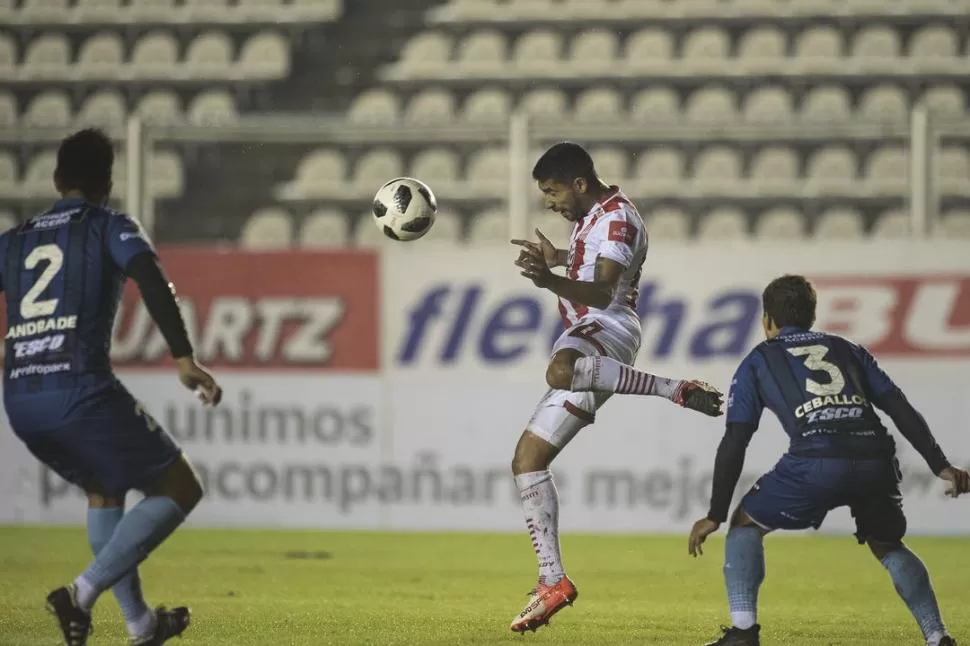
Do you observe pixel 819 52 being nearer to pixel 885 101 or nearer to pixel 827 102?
pixel 827 102

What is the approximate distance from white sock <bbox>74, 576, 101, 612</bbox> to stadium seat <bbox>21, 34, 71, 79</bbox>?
11.4 m

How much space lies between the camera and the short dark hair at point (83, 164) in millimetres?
5703

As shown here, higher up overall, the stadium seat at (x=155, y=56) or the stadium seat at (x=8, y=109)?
the stadium seat at (x=155, y=56)

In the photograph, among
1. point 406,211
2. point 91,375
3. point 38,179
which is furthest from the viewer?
point 38,179

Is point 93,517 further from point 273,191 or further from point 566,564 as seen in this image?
point 273,191

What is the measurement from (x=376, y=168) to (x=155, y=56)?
145 inches

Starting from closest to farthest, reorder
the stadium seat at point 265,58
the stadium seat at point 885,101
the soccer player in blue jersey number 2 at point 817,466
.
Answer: the soccer player in blue jersey number 2 at point 817,466 < the stadium seat at point 885,101 < the stadium seat at point 265,58

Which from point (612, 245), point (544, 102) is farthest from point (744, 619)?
point (544, 102)

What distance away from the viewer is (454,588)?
866 cm

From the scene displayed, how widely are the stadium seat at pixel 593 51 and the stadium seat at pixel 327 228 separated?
3543 mm

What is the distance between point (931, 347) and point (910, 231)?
913 mm

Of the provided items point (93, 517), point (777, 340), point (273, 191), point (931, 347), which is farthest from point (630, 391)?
point (273, 191)

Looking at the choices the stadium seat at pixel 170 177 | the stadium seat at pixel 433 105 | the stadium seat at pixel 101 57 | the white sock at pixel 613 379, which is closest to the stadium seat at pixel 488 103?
the stadium seat at pixel 433 105

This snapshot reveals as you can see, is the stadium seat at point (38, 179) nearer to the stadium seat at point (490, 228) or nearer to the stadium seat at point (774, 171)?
the stadium seat at point (490, 228)
